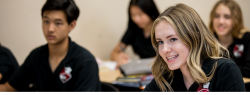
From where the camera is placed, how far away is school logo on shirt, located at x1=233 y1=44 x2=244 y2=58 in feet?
5.41

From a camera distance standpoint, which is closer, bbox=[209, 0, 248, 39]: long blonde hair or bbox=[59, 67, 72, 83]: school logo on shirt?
bbox=[59, 67, 72, 83]: school logo on shirt

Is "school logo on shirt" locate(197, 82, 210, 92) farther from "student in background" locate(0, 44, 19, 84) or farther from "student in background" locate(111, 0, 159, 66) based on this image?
"student in background" locate(111, 0, 159, 66)

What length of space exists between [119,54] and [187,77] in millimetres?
1421

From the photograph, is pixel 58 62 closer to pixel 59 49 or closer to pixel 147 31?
pixel 59 49

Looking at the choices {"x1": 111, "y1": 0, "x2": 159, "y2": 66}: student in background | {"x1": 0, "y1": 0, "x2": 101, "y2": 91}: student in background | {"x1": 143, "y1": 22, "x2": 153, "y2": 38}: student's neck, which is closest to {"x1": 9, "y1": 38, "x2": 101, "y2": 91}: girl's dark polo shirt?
{"x1": 0, "y1": 0, "x2": 101, "y2": 91}: student in background

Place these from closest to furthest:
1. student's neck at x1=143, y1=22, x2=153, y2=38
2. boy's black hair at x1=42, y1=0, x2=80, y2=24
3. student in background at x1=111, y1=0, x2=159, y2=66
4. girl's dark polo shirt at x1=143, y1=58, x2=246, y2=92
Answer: girl's dark polo shirt at x1=143, y1=58, x2=246, y2=92 < boy's black hair at x1=42, y1=0, x2=80, y2=24 < student in background at x1=111, y1=0, x2=159, y2=66 < student's neck at x1=143, y1=22, x2=153, y2=38

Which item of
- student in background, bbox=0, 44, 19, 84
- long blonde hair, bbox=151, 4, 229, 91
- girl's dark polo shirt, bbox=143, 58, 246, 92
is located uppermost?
long blonde hair, bbox=151, 4, 229, 91

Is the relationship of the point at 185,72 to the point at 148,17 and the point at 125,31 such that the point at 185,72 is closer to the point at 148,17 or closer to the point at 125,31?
the point at 148,17

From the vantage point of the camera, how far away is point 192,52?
2.52 feet

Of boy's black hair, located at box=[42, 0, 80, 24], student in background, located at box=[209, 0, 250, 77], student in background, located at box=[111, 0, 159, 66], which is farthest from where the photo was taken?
student in background, located at box=[111, 0, 159, 66]

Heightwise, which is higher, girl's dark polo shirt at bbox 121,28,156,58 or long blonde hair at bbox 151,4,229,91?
long blonde hair at bbox 151,4,229,91

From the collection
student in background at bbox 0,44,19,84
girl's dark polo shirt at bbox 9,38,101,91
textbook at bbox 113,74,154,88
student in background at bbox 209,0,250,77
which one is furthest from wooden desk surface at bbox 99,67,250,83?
student in background at bbox 209,0,250,77

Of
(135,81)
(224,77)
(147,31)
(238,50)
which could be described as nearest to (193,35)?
(224,77)

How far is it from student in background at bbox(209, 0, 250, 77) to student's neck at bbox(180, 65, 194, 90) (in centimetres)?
94
